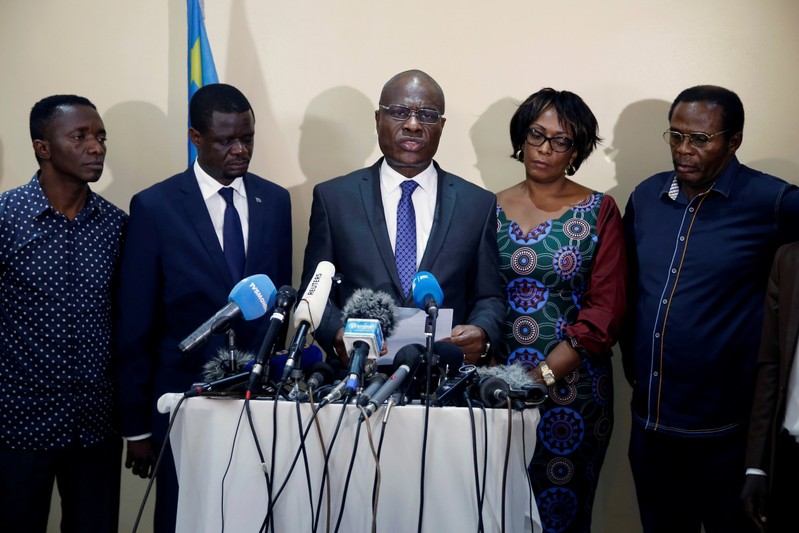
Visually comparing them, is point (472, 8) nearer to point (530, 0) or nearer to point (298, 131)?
point (530, 0)

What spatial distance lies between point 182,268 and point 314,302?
115cm

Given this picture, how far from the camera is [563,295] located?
3660 mm

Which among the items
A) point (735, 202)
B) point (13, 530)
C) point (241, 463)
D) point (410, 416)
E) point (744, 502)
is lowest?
point (13, 530)

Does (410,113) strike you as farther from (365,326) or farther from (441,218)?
(365,326)

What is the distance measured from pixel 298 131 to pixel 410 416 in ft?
8.24

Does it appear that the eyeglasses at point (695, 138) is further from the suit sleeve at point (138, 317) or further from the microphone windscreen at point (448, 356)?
the suit sleeve at point (138, 317)

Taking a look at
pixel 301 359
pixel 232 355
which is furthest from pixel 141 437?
pixel 232 355

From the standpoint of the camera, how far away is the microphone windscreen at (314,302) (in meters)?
2.47

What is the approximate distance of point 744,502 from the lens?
124 inches

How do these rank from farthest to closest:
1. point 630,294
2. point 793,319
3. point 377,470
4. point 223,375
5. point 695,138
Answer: point 630,294 < point 695,138 < point 793,319 < point 223,375 < point 377,470

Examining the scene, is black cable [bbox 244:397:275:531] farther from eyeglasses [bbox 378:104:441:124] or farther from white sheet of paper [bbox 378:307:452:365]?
eyeglasses [bbox 378:104:441:124]

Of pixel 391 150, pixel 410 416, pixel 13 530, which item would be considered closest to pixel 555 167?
pixel 391 150

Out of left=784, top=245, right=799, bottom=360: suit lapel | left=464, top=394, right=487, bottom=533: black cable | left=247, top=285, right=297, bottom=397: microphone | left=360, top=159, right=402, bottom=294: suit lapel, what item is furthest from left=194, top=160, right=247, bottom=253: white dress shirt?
left=784, top=245, right=799, bottom=360: suit lapel

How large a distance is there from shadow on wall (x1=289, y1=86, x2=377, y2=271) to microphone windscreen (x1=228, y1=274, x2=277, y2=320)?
6.69 ft
